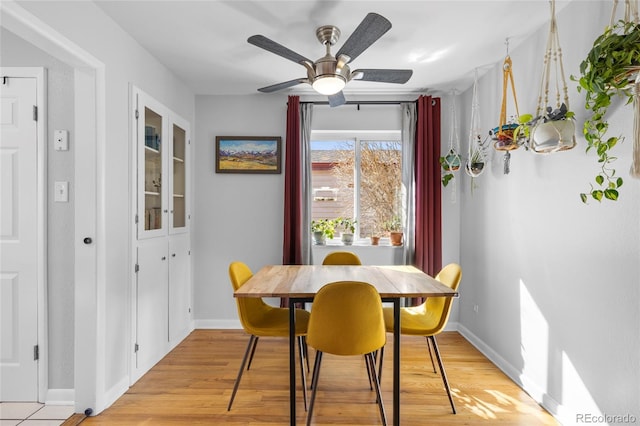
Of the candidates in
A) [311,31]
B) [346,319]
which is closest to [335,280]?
[346,319]

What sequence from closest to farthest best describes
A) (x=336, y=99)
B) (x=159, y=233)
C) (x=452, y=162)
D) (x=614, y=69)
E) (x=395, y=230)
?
(x=614, y=69)
(x=336, y=99)
(x=159, y=233)
(x=452, y=162)
(x=395, y=230)

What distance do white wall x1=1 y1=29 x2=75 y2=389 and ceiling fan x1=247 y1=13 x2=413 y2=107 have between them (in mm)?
1347

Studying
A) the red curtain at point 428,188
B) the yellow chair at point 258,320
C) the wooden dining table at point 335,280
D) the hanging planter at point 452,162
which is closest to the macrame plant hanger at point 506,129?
the hanging planter at point 452,162

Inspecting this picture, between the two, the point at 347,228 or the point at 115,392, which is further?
the point at 347,228

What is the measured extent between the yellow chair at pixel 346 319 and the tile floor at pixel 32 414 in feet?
5.12

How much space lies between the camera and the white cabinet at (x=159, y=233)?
2.61 m

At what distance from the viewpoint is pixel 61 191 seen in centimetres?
222

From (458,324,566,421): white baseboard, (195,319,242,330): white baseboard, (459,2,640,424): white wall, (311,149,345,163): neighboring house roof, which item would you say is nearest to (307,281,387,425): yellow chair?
(459,2,640,424): white wall

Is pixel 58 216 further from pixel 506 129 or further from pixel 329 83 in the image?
pixel 506 129

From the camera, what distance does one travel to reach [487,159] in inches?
122

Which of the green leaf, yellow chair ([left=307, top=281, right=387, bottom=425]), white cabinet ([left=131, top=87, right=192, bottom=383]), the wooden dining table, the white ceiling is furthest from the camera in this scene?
white cabinet ([left=131, top=87, right=192, bottom=383])

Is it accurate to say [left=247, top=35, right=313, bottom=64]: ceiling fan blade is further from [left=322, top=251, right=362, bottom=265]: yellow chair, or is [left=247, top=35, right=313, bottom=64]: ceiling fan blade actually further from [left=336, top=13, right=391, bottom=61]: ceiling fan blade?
[left=322, top=251, right=362, bottom=265]: yellow chair

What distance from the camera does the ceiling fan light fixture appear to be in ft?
6.85

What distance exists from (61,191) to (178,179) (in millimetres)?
1234
